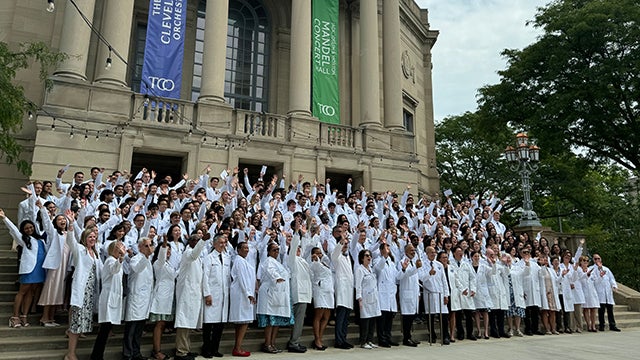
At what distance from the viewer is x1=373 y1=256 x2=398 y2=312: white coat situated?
365 inches

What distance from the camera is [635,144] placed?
73.4 ft

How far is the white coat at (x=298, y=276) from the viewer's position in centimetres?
853

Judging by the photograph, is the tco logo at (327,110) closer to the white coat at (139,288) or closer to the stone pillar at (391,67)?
the stone pillar at (391,67)

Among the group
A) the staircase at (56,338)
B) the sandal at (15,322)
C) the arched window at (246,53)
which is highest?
the arched window at (246,53)

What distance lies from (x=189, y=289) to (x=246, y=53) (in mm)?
17085

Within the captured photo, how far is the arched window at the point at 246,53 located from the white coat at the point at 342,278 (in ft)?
46.6

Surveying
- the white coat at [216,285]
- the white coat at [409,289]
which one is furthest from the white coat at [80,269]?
the white coat at [409,289]

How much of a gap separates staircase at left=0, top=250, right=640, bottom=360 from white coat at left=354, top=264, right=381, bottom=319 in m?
0.86

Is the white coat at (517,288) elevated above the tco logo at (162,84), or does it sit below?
below

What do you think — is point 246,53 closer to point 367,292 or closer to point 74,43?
point 74,43

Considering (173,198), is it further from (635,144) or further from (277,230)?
(635,144)

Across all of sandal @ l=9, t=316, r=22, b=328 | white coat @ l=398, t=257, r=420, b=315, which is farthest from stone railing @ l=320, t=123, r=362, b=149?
sandal @ l=9, t=316, r=22, b=328

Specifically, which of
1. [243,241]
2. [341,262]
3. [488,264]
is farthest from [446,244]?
[243,241]

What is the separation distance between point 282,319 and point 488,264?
5.51 meters
